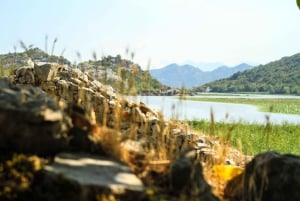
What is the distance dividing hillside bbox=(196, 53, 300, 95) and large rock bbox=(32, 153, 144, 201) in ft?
371

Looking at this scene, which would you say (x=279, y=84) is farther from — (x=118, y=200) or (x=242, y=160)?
(x=118, y=200)

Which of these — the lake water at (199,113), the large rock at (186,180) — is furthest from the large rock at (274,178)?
the large rock at (186,180)

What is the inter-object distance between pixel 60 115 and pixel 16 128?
0.38 m

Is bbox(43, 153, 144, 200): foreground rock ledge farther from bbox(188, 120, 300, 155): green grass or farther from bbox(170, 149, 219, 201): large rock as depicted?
bbox(188, 120, 300, 155): green grass

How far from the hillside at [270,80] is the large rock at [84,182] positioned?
11301cm

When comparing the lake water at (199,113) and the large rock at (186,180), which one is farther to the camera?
the lake water at (199,113)

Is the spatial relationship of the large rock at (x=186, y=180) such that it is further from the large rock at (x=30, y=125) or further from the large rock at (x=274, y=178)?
the large rock at (x=30, y=125)

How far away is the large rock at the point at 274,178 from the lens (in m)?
5.23

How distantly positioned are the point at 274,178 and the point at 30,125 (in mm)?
2604

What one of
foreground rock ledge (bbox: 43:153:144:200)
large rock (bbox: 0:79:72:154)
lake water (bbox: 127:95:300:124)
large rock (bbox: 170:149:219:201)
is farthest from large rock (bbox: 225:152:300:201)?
large rock (bbox: 0:79:72:154)

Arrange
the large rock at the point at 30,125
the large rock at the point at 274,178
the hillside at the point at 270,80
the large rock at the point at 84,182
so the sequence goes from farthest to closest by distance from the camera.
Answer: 1. the hillside at the point at 270,80
2. the large rock at the point at 274,178
3. the large rock at the point at 30,125
4. the large rock at the point at 84,182

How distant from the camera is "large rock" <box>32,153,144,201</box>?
12.9ft

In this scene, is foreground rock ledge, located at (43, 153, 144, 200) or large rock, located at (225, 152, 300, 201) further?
large rock, located at (225, 152, 300, 201)

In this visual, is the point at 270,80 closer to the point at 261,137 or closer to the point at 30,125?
the point at 261,137
